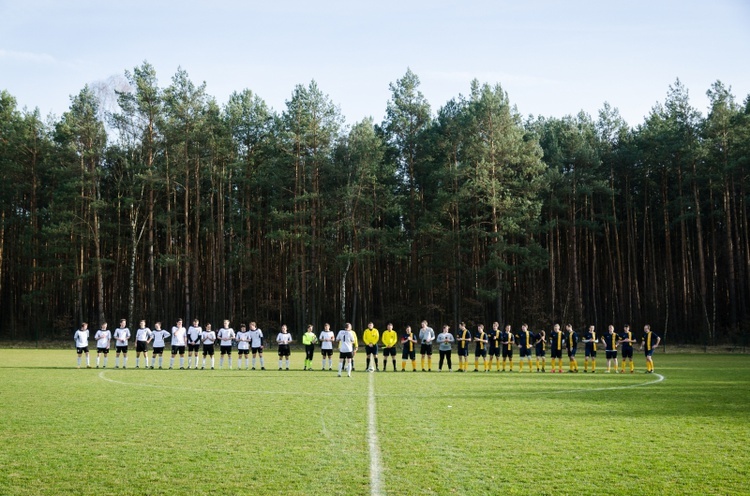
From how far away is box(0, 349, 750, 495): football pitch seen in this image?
796 cm

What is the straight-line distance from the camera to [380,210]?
55.2 metres

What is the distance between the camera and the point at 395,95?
58.3 meters

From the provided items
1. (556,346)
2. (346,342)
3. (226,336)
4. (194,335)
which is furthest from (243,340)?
(556,346)

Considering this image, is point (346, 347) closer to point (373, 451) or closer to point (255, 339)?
point (255, 339)

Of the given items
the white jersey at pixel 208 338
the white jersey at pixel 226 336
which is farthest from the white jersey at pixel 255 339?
the white jersey at pixel 208 338

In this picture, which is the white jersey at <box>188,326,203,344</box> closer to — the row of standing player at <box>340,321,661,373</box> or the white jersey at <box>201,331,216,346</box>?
the white jersey at <box>201,331,216,346</box>

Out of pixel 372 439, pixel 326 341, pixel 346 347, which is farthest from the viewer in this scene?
pixel 326 341

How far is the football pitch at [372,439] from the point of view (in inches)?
313

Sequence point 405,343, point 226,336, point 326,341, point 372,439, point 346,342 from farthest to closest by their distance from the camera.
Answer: point 226,336 < point 326,341 < point 405,343 < point 346,342 < point 372,439

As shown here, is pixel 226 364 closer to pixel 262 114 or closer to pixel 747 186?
pixel 262 114

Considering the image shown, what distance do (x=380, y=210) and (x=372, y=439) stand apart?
147ft

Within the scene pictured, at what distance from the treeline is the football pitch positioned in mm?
33177

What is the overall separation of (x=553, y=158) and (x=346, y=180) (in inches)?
711

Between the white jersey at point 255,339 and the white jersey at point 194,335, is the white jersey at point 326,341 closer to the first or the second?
the white jersey at point 255,339
